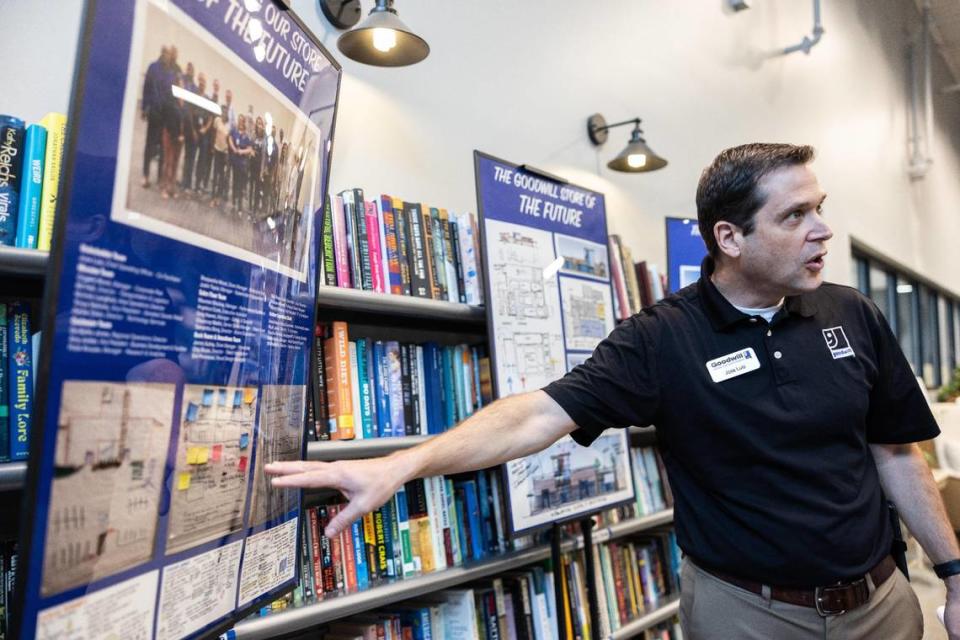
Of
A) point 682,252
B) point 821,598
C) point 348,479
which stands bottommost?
point 821,598

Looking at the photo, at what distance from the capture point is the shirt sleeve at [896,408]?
173 cm

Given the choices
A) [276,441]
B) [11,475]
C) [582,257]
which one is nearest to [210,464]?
[276,441]

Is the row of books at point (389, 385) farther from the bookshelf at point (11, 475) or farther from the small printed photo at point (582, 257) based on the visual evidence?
the bookshelf at point (11, 475)

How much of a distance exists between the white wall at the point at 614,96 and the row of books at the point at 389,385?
0.65 metres

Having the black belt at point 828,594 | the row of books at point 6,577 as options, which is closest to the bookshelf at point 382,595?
the row of books at point 6,577

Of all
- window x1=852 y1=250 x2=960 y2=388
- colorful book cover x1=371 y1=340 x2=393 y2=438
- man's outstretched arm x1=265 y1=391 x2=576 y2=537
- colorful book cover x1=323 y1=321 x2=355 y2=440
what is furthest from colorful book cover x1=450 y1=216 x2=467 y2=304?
window x1=852 y1=250 x2=960 y2=388

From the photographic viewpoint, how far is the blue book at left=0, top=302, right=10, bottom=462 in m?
1.16

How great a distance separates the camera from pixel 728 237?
176 cm

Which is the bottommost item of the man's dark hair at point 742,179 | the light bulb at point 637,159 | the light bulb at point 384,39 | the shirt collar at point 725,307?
the shirt collar at point 725,307

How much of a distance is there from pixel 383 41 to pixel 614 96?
1.90 metres

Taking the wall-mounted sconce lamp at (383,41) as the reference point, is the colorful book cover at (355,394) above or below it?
below

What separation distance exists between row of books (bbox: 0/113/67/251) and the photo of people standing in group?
1.33 ft

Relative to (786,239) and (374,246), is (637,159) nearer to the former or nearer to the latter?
(786,239)

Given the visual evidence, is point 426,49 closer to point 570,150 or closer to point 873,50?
point 570,150
